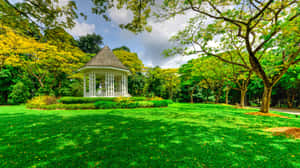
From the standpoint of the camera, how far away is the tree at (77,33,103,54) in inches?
1186

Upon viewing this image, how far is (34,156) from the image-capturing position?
2436 mm

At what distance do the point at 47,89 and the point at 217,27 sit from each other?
923 inches

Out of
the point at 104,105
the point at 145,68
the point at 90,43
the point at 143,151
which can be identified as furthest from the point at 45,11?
the point at 90,43

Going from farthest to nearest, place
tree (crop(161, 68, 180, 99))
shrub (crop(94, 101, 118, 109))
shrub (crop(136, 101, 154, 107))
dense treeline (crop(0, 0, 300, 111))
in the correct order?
tree (crop(161, 68, 180, 99))
shrub (crop(136, 101, 154, 107))
shrub (crop(94, 101, 118, 109))
dense treeline (crop(0, 0, 300, 111))

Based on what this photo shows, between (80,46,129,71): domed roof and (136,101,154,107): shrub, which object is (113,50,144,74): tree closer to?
(80,46,129,71): domed roof

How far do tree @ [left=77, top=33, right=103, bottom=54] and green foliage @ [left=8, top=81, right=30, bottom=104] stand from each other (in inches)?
665

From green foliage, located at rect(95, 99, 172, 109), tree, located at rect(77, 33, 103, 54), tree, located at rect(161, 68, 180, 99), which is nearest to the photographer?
green foliage, located at rect(95, 99, 172, 109)

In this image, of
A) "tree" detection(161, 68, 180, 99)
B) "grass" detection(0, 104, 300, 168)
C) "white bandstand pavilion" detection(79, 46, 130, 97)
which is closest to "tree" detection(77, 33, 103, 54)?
"white bandstand pavilion" detection(79, 46, 130, 97)

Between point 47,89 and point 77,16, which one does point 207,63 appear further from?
point 47,89

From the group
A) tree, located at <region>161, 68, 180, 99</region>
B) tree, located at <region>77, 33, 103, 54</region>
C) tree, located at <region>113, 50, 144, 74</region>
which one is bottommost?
tree, located at <region>161, 68, 180, 99</region>

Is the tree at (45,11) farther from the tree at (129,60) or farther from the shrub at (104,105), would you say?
the tree at (129,60)

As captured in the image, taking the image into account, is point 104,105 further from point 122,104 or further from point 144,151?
point 144,151

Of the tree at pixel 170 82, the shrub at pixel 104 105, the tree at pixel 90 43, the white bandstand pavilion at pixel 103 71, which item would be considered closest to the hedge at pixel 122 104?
the shrub at pixel 104 105

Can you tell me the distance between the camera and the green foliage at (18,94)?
51.8ft
